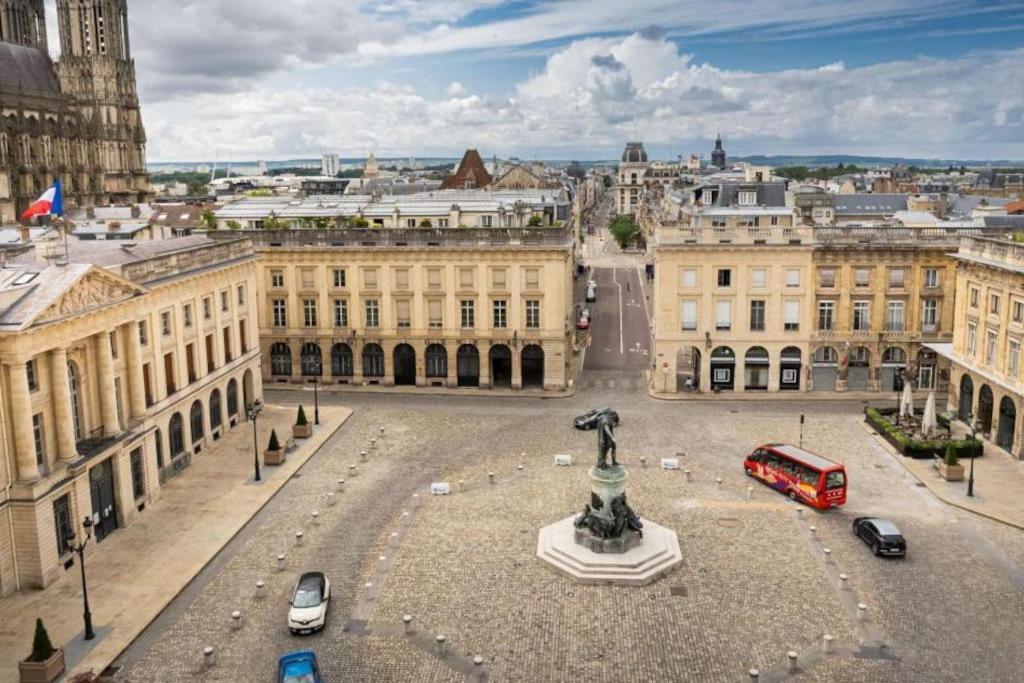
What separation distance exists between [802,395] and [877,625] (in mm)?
37467

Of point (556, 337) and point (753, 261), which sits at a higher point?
point (753, 261)

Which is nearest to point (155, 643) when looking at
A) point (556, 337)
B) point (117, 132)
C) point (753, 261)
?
point (556, 337)

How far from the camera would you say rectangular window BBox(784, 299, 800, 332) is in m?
69.0

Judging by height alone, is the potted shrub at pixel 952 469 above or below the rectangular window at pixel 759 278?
below

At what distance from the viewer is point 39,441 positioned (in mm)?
38219

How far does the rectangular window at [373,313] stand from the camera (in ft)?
241

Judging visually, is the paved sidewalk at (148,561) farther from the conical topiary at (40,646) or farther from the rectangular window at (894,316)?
the rectangular window at (894,316)

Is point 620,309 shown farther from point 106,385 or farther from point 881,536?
point 106,385

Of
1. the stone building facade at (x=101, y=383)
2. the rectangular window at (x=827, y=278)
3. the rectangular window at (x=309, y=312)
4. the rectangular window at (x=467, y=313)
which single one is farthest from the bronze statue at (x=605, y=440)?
the rectangular window at (x=309, y=312)

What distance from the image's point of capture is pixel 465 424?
6169cm

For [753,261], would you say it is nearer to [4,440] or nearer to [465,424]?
[465,424]

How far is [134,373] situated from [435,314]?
29863mm

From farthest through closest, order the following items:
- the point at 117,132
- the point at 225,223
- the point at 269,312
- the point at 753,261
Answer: the point at 117,132
the point at 225,223
the point at 269,312
the point at 753,261

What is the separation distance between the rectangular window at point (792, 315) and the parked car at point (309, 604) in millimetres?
45767
